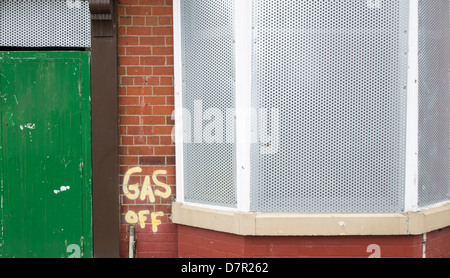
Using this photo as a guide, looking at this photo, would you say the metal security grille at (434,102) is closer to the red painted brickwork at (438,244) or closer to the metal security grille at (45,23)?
the red painted brickwork at (438,244)

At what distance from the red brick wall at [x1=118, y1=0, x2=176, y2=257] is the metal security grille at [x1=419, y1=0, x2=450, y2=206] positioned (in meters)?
2.14

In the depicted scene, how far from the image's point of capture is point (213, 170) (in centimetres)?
370

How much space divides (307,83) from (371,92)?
0.51 m

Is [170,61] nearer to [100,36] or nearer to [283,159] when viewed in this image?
[100,36]

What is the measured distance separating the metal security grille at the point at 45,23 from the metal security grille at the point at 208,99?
94cm

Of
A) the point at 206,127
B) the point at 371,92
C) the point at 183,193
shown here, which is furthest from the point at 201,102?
the point at 371,92

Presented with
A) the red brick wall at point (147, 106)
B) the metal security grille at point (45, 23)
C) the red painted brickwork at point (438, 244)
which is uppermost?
the metal security grille at point (45, 23)

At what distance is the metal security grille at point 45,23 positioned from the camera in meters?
3.92

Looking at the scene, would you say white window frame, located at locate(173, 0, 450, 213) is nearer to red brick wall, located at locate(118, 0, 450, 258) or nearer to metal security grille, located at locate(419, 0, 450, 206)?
metal security grille, located at locate(419, 0, 450, 206)

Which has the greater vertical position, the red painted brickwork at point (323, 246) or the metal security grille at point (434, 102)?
the metal security grille at point (434, 102)

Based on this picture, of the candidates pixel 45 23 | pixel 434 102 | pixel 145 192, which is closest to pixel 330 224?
pixel 434 102

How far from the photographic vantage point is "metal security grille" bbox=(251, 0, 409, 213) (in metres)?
3.43

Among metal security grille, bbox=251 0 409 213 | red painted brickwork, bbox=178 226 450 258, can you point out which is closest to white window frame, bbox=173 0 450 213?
metal security grille, bbox=251 0 409 213

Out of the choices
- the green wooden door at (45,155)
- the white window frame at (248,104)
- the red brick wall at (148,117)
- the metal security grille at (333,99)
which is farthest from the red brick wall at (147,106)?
the metal security grille at (333,99)
